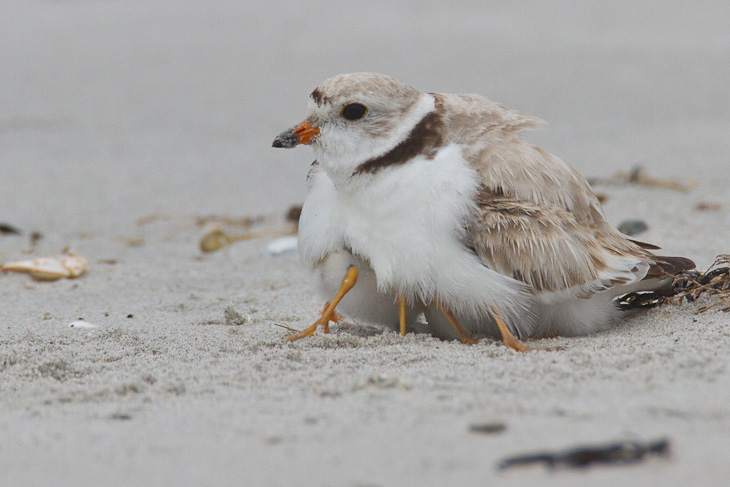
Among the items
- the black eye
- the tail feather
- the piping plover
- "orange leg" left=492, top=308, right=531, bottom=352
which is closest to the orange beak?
the piping plover

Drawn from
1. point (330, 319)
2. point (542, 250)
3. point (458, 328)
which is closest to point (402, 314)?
point (458, 328)

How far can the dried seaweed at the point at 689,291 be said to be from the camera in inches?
121

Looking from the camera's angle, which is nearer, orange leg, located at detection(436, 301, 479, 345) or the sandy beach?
the sandy beach

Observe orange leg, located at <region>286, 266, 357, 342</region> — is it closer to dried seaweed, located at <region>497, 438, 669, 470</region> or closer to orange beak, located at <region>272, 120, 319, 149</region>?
orange beak, located at <region>272, 120, 319, 149</region>

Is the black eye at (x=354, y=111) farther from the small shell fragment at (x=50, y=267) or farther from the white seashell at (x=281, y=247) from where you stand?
the small shell fragment at (x=50, y=267)

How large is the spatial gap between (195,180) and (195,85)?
194cm

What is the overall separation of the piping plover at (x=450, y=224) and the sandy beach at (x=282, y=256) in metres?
0.16

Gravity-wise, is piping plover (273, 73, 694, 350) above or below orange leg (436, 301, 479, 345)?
above

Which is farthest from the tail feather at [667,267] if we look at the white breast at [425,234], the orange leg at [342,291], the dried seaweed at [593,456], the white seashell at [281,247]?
the white seashell at [281,247]

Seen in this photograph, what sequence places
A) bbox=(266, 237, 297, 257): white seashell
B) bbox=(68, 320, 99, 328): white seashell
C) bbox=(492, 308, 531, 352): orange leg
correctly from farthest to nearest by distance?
bbox=(266, 237, 297, 257): white seashell < bbox=(68, 320, 99, 328): white seashell < bbox=(492, 308, 531, 352): orange leg

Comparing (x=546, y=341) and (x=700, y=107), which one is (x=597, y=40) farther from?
(x=546, y=341)

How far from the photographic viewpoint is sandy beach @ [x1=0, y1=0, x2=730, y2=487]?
183 centimetres

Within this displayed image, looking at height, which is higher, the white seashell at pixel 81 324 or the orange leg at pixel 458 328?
the orange leg at pixel 458 328

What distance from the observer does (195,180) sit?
6898 mm
